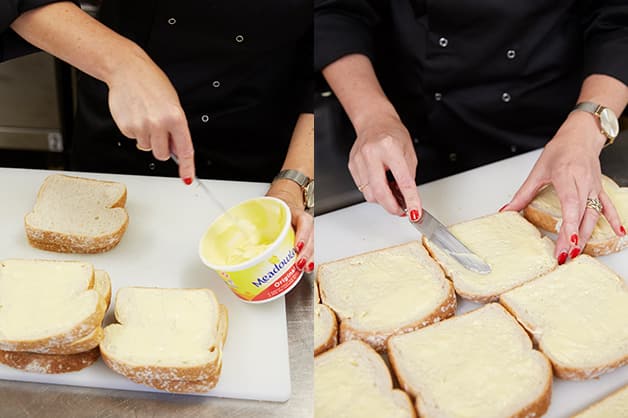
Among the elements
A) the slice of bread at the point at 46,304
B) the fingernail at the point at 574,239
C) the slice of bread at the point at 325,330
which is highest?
the fingernail at the point at 574,239

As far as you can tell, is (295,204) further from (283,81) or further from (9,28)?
(9,28)

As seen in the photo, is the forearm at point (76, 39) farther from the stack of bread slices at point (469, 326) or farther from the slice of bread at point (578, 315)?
the slice of bread at point (578, 315)

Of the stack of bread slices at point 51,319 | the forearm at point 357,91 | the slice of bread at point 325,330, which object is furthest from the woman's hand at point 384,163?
the stack of bread slices at point 51,319

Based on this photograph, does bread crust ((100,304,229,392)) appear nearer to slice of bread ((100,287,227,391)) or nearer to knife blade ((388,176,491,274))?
slice of bread ((100,287,227,391))

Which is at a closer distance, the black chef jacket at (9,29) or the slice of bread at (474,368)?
the slice of bread at (474,368)

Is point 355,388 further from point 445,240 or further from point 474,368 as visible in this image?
point 445,240

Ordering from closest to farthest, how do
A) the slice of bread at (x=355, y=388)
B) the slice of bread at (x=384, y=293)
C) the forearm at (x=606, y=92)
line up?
the slice of bread at (x=355, y=388)
the slice of bread at (x=384, y=293)
the forearm at (x=606, y=92)

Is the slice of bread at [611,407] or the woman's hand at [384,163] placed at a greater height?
the woman's hand at [384,163]
